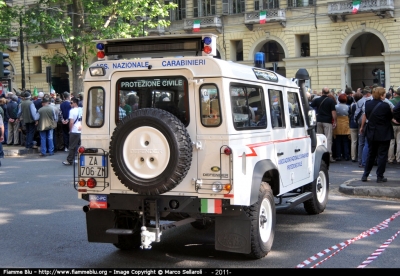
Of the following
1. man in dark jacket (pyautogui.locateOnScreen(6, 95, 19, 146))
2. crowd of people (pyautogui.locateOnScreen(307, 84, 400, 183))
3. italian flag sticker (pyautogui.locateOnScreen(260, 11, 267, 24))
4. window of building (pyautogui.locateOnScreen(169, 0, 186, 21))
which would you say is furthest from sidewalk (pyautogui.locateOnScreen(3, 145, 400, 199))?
window of building (pyautogui.locateOnScreen(169, 0, 186, 21))

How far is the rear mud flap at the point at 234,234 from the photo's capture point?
7.02 meters

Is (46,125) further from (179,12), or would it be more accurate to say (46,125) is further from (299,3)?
(179,12)

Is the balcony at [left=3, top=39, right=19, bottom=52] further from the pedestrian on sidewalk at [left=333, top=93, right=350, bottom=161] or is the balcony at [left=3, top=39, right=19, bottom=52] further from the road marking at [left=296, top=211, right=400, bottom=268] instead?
the road marking at [left=296, top=211, right=400, bottom=268]

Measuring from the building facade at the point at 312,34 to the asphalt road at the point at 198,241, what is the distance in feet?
107

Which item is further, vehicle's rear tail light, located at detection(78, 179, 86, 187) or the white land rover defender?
vehicle's rear tail light, located at detection(78, 179, 86, 187)

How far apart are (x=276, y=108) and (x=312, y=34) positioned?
40.0m

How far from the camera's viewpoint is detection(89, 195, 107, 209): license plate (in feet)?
23.9

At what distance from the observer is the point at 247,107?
746 cm

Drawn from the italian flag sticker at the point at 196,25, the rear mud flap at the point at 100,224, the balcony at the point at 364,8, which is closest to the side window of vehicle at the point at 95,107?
the rear mud flap at the point at 100,224

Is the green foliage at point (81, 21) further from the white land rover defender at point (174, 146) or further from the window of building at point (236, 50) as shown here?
the white land rover defender at point (174, 146)

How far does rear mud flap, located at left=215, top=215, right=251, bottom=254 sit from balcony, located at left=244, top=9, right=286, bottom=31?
1648 inches

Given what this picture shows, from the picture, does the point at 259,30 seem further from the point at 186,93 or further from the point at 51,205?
the point at 186,93

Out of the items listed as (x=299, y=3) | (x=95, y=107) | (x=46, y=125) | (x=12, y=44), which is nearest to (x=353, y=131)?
(x=46, y=125)

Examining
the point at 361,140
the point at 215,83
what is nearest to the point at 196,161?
the point at 215,83
